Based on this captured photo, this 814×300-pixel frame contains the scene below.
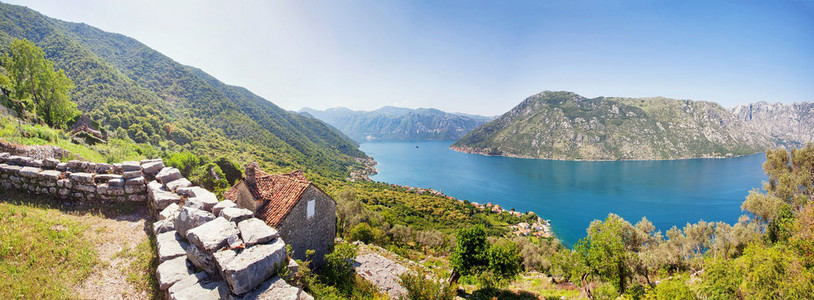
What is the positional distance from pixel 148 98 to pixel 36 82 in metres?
93.4

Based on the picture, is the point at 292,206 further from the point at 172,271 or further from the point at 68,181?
the point at 68,181

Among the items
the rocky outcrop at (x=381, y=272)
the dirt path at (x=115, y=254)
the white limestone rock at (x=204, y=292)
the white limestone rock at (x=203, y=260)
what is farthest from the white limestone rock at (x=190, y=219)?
the rocky outcrop at (x=381, y=272)

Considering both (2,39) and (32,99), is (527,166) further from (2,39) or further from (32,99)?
(2,39)

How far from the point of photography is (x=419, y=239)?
4356 centimetres

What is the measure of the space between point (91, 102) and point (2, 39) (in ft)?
103

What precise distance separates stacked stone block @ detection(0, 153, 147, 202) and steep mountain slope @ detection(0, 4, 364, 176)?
233 ft

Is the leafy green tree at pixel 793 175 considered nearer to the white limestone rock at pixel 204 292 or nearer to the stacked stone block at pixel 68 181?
the white limestone rock at pixel 204 292

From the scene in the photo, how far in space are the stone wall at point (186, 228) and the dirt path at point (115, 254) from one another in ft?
2.46

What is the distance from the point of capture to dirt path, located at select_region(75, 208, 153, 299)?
6.21m

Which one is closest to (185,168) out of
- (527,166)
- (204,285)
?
(204,285)

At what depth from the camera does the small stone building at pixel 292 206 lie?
13.2 metres

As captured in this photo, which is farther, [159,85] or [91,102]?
[159,85]

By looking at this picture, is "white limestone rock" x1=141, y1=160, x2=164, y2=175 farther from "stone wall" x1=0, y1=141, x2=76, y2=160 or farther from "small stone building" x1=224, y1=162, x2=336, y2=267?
"stone wall" x1=0, y1=141, x2=76, y2=160

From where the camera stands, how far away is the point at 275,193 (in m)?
14.1
